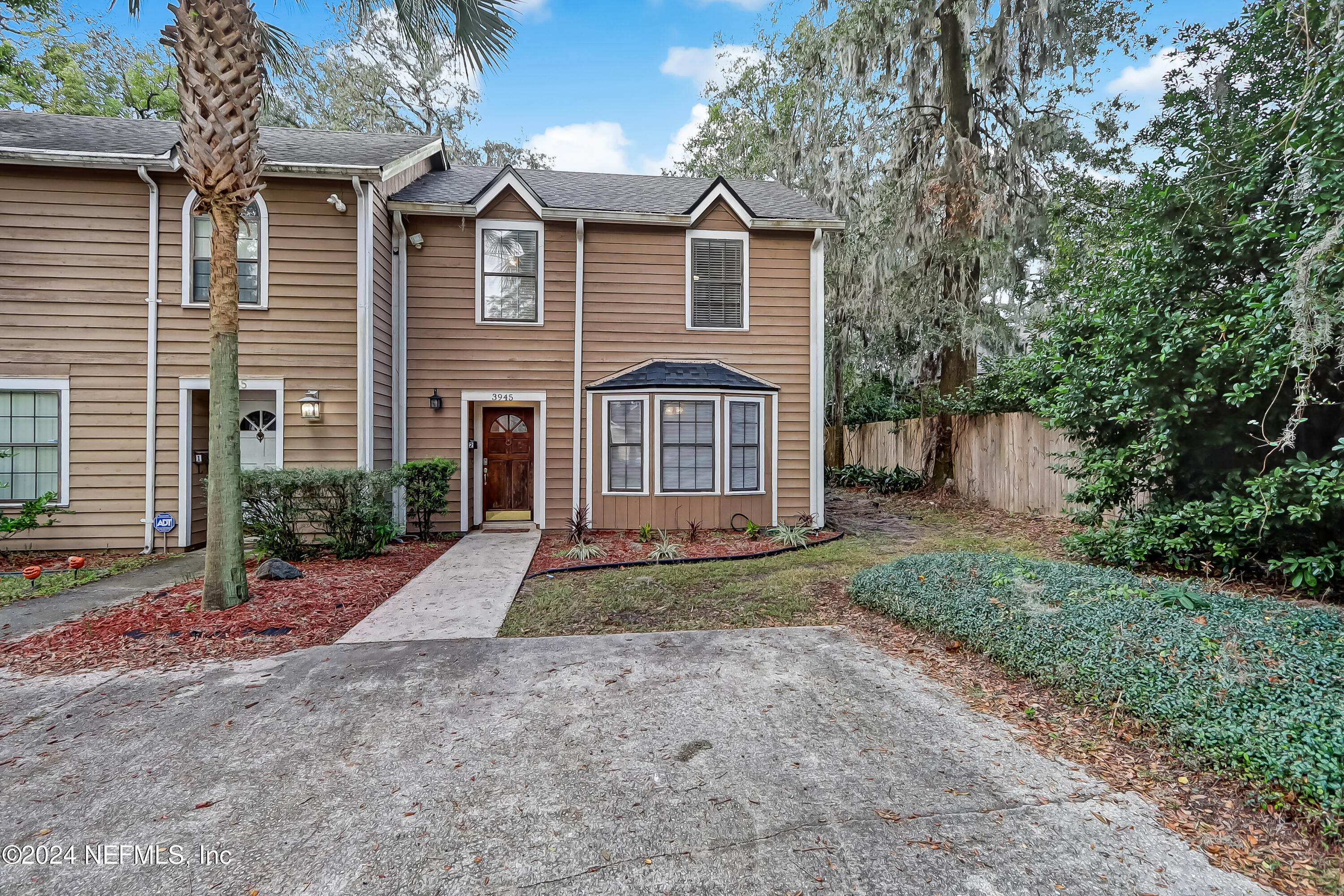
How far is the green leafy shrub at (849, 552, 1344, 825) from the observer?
7.22 feet

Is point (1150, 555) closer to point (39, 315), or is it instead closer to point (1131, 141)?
point (1131, 141)

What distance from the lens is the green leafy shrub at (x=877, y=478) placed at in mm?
12945

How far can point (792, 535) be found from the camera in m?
7.84

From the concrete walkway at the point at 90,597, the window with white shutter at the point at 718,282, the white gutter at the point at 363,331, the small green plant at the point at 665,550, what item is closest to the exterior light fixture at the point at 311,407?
the white gutter at the point at 363,331

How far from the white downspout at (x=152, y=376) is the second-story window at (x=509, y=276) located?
4013 millimetres

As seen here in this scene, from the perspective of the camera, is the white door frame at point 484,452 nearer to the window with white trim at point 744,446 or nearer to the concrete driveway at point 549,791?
the window with white trim at point 744,446

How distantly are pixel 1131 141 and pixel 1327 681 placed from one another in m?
11.3

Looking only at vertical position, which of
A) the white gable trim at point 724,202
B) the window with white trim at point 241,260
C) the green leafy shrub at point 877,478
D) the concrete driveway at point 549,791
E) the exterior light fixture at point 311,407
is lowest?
the concrete driveway at point 549,791

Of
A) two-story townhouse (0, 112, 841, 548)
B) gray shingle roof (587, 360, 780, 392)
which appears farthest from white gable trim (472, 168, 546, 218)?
gray shingle roof (587, 360, 780, 392)

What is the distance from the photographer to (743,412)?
8773 mm

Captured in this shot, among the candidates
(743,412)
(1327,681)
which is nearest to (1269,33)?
(1327,681)

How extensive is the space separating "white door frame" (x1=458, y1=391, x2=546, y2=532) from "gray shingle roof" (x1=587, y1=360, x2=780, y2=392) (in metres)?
0.98

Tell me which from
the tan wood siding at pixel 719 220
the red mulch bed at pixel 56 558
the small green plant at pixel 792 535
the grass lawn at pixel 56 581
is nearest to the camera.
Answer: the grass lawn at pixel 56 581

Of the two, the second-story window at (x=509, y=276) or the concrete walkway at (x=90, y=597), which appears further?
the second-story window at (x=509, y=276)
